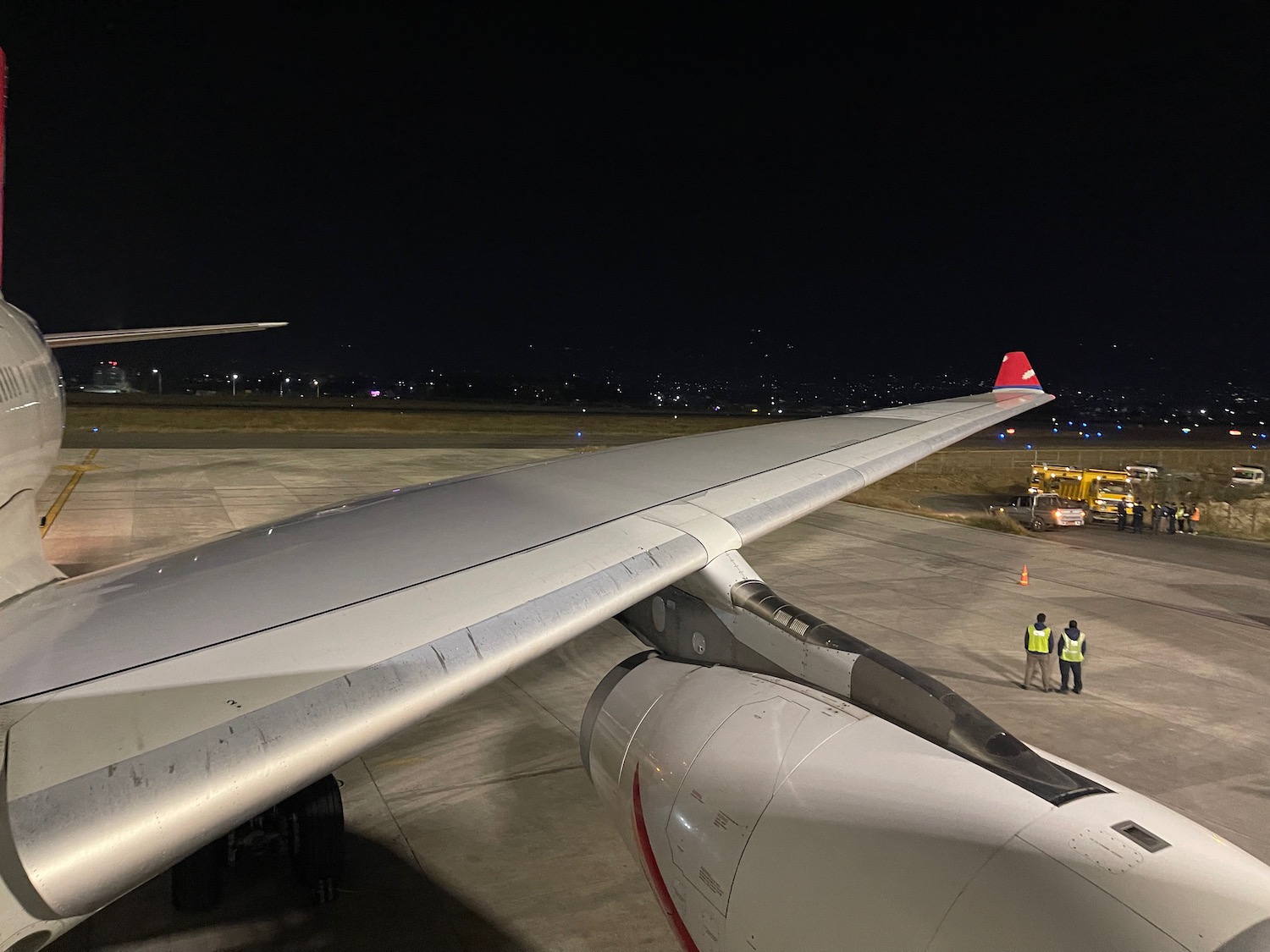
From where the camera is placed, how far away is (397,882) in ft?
21.3

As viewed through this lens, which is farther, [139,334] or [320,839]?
[139,334]

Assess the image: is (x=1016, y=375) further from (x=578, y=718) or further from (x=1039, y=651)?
(x=578, y=718)

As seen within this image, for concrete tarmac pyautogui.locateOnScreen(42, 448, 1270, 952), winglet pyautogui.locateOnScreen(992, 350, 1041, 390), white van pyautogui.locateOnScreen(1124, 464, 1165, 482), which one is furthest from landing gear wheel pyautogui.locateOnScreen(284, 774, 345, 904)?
white van pyautogui.locateOnScreen(1124, 464, 1165, 482)

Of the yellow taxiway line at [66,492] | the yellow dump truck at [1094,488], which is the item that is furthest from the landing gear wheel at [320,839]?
the yellow dump truck at [1094,488]

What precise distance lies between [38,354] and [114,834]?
602 centimetres

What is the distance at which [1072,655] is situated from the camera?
34.4 feet

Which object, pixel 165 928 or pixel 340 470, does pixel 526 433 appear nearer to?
pixel 340 470

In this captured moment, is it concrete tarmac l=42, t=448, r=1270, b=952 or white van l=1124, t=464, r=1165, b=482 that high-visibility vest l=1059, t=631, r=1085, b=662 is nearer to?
concrete tarmac l=42, t=448, r=1270, b=952

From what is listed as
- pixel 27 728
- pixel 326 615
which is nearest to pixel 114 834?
pixel 27 728

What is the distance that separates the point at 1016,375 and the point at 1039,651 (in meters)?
4.07

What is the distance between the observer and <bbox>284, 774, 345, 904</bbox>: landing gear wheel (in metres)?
6.23

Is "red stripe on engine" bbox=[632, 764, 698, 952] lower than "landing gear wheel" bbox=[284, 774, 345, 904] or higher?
higher

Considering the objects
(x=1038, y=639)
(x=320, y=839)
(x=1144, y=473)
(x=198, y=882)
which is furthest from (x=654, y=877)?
(x=1144, y=473)

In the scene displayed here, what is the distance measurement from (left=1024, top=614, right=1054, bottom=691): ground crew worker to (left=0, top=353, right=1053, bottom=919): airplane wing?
21.1 feet
